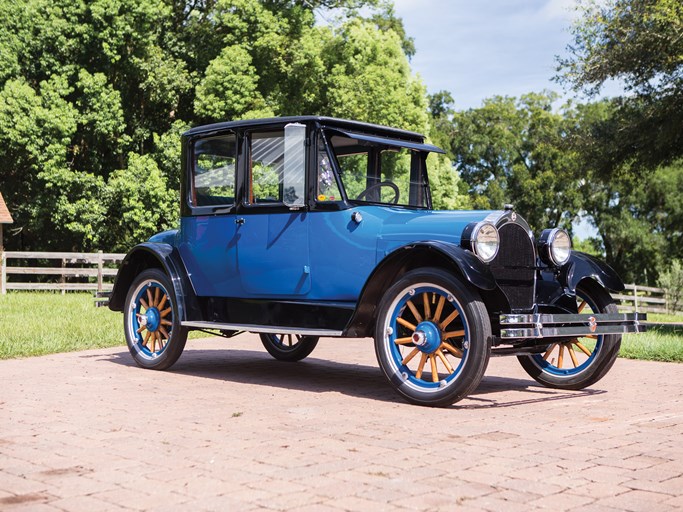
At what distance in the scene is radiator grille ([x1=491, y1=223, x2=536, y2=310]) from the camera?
7156 millimetres

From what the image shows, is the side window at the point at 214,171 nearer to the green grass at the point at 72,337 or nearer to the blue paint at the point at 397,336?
the blue paint at the point at 397,336

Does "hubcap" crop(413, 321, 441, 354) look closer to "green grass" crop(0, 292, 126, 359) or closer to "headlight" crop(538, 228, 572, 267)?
"headlight" crop(538, 228, 572, 267)

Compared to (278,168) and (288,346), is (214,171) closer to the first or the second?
(278,168)

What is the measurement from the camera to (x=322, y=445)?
5.20 m

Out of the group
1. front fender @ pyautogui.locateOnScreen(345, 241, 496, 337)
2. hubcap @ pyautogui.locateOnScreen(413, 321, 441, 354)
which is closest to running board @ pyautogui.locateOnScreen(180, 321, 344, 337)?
front fender @ pyautogui.locateOnScreen(345, 241, 496, 337)

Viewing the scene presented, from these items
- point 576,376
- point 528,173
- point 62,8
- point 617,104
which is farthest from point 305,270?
point 528,173

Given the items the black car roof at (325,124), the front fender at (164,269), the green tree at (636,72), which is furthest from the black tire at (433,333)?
the green tree at (636,72)

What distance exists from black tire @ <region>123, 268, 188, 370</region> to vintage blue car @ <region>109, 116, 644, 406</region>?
2 cm

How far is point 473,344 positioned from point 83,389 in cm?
337

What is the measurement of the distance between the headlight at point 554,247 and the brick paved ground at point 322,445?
1187 mm

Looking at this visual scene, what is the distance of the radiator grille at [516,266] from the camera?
282 inches

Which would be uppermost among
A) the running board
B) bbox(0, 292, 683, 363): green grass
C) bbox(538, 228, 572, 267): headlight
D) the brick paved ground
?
bbox(538, 228, 572, 267): headlight

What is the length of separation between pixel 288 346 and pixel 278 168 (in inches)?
108

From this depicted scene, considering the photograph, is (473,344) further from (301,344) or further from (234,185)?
(301,344)
